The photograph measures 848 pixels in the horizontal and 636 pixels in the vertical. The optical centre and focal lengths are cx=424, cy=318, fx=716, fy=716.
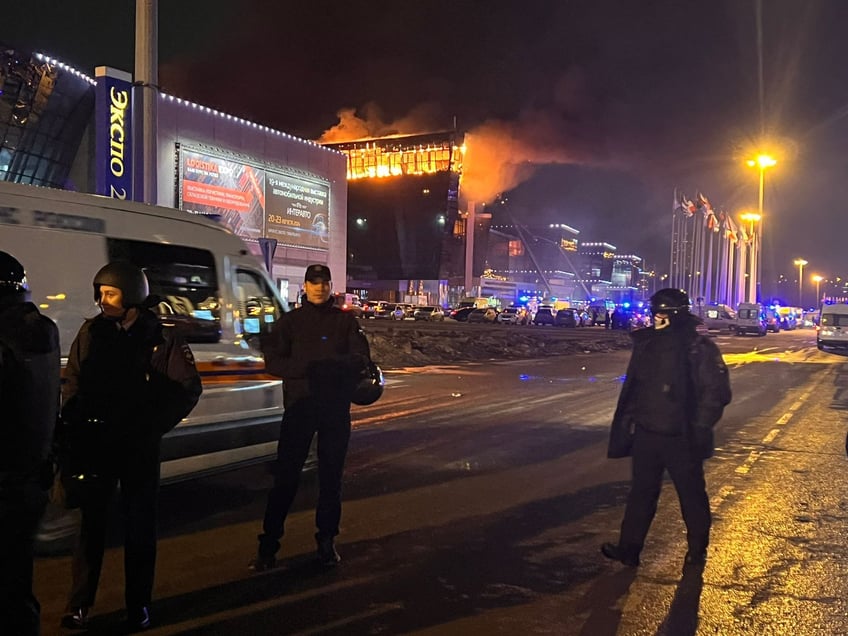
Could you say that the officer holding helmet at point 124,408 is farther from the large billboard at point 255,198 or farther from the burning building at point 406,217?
the burning building at point 406,217

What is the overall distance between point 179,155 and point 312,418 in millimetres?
30953

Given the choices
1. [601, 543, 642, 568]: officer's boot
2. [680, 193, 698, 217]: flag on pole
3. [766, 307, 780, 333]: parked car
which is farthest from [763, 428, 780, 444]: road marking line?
[680, 193, 698, 217]: flag on pole

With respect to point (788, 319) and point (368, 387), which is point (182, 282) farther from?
point (788, 319)

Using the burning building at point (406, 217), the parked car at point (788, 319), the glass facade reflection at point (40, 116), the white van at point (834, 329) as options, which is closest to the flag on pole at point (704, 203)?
the parked car at point (788, 319)

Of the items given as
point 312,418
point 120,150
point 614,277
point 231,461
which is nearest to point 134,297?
point 312,418

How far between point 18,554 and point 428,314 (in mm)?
49900

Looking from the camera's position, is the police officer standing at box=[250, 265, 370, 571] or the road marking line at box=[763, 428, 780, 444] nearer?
the police officer standing at box=[250, 265, 370, 571]

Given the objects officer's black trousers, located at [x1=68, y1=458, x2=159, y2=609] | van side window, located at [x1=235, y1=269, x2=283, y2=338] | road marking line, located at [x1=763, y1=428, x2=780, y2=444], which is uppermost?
van side window, located at [x1=235, y1=269, x2=283, y2=338]

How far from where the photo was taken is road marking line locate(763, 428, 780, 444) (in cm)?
909

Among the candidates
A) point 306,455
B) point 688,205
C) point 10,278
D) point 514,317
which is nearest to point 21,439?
point 10,278

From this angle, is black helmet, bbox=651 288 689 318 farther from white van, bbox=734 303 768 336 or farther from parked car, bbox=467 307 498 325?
white van, bbox=734 303 768 336

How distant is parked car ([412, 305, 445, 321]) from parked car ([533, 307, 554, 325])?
6.97 metres

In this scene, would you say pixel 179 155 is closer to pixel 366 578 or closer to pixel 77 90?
pixel 77 90

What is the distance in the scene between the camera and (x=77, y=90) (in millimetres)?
29031
